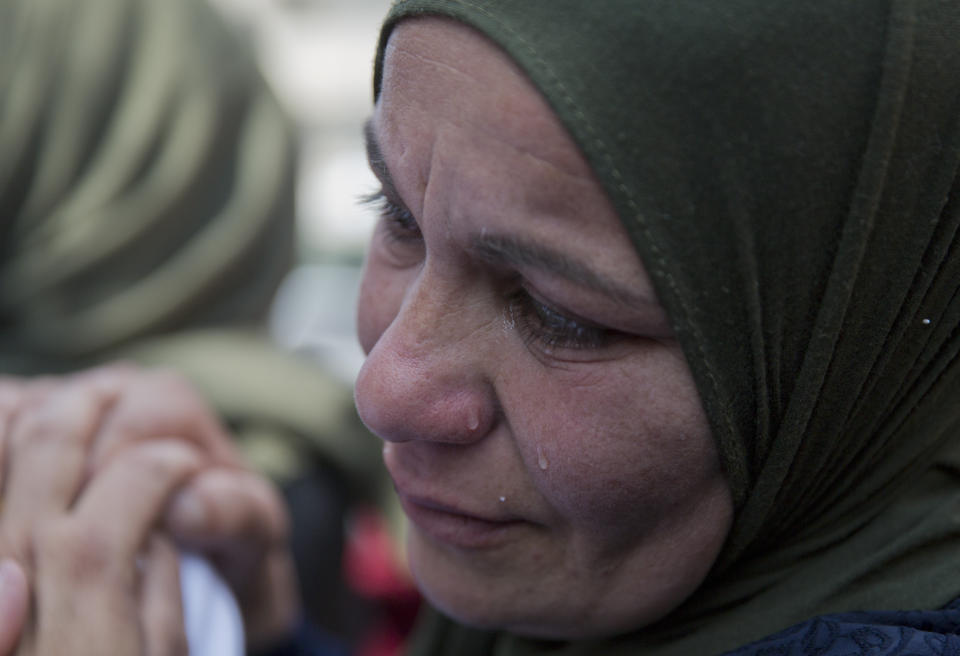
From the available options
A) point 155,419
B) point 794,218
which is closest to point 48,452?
point 155,419

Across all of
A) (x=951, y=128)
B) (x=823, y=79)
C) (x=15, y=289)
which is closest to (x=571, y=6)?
(x=823, y=79)

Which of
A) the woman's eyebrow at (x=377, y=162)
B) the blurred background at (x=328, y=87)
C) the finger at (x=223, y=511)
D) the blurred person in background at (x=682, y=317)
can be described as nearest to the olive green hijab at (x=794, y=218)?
the blurred person in background at (x=682, y=317)

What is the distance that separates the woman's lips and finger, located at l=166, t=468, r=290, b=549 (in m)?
0.48

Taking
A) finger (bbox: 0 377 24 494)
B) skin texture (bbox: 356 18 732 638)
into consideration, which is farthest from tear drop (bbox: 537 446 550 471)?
finger (bbox: 0 377 24 494)

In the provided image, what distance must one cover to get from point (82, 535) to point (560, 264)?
2.50ft

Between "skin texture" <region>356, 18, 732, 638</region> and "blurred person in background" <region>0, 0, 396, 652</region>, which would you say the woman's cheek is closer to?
"skin texture" <region>356, 18, 732, 638</region>

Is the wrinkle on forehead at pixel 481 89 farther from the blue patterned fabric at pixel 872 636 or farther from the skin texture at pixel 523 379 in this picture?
the blue patterned fabric at pixel 872 636

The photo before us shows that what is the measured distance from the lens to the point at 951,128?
100cm

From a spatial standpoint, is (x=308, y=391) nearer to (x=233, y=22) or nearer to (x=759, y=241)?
(x=233, y=22)

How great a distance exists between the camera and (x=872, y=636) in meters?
0.97

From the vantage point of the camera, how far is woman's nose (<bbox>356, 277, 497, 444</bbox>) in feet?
3.47

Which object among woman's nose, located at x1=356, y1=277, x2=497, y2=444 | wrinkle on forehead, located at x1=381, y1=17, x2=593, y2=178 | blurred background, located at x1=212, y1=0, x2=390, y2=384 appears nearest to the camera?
wrinkle on forehead, located at x1=381, y1=17, x2=593, y2=178

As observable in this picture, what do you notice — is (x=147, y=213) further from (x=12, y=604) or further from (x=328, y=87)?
(x=328, y=87)

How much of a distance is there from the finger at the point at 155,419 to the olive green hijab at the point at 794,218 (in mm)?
790
